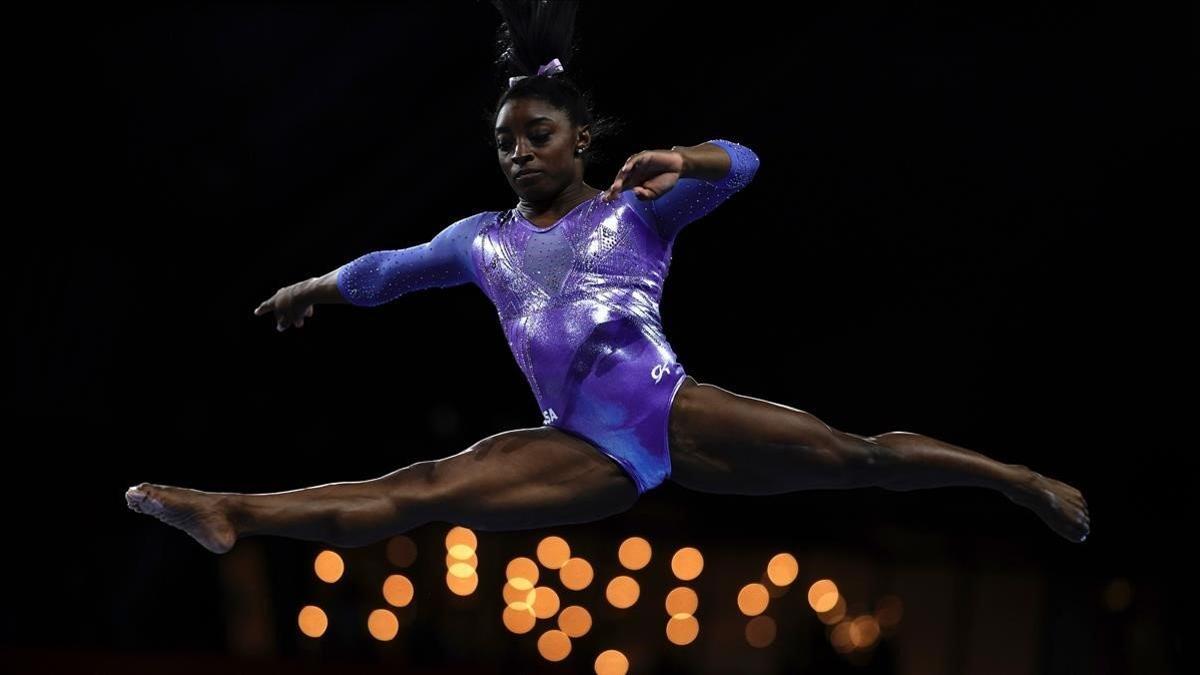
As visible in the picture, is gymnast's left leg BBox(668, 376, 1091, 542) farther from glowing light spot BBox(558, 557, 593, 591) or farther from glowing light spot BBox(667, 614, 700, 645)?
glowing light spot BBox(667, 614, 700, 645)

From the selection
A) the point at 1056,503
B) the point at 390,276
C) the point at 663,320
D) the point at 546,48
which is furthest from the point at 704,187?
the point at 663,320

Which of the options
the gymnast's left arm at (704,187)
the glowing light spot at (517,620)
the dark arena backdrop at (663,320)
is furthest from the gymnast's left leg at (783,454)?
the glowing light spot at (517,620)

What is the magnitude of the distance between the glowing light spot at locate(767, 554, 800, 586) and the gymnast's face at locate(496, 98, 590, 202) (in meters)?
3.91

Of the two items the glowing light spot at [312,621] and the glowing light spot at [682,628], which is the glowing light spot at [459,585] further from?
the glowing light spot at [682,628]

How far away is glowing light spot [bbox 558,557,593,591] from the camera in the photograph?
602cm

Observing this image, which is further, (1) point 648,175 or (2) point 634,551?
(2) point 634,551

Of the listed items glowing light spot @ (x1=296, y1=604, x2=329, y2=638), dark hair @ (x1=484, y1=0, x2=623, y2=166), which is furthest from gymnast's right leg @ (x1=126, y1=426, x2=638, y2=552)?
glowing light spot @ (x1=296, y1=604, x2=329, y2=638)

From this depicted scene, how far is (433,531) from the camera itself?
6012mm

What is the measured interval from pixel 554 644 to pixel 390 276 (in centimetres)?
357

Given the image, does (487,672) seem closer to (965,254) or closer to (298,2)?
(298,2)

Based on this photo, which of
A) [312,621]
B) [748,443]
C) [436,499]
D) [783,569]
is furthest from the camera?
[783,569]

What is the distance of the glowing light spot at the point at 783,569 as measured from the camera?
20.0ft

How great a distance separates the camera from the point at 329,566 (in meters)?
5.71

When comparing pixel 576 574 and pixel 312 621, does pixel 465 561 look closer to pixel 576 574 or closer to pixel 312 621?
pixel 576 574
